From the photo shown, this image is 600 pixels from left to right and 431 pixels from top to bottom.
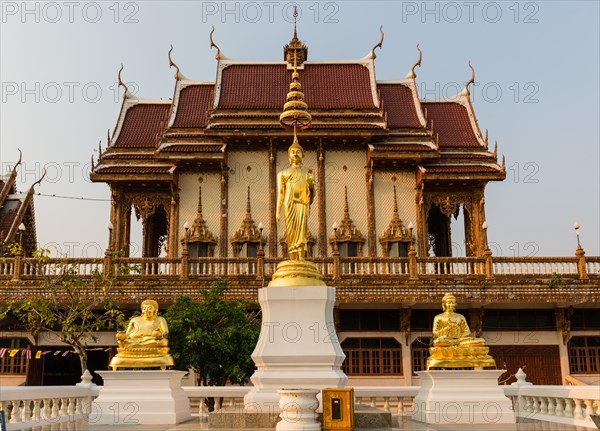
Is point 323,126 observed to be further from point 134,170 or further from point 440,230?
point 440,230

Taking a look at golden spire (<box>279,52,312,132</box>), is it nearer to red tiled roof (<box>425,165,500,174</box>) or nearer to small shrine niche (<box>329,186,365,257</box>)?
small shrine niche (<box>329,186,365,257</box>)

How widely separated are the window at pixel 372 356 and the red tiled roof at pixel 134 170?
7.77 m

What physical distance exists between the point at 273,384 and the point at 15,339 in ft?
39.9

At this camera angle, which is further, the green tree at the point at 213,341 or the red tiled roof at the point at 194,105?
the red tiled roof at the point at 194,105

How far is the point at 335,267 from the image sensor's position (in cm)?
1630

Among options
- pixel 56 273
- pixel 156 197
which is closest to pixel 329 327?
pixel 56 273

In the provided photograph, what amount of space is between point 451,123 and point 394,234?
511 centimetres

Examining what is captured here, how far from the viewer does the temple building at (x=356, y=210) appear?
16.2 meters

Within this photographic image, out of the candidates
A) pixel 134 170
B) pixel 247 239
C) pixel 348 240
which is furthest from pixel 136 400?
pixel 134 170

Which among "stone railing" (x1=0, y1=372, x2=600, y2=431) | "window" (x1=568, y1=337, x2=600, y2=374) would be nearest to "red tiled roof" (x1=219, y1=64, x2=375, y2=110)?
"window" (x1=568, y1=337, x2=600, y2=374)

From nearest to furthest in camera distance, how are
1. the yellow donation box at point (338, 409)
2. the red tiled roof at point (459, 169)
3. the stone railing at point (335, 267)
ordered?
the yellow donation box at point (338, 409), the stone railing at point (335, 267), the red tiled roof at point (459, 169)

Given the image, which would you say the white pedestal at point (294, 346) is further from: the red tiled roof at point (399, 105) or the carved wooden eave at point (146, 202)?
the red tiled roof at point (399, 105)

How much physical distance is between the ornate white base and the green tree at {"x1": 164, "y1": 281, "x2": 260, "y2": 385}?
242 inches

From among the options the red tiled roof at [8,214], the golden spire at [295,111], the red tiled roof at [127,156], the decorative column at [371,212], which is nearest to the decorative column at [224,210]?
the red tiled roof at [127,156]
